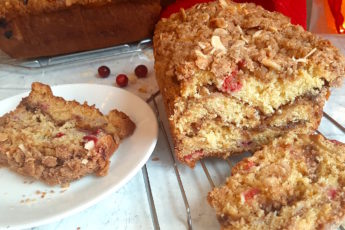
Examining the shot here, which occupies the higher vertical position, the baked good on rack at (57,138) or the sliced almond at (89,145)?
the sliced almond at (89,145)

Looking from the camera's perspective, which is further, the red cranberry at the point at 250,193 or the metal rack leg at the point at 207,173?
the metal rack leg at the point at 207,173

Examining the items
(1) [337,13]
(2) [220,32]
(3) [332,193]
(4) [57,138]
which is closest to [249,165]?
(3) [332,193]

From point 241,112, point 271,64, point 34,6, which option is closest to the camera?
point 271,64

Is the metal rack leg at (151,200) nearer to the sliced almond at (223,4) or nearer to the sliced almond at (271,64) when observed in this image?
the sliced almond at (271,64)

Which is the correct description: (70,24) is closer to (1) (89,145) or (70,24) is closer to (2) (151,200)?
(1) (89,145)

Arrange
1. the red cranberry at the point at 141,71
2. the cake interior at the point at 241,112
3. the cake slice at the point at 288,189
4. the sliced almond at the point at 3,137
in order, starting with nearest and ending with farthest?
the cake slice at the point at 288,189 → the cake interior at the point at 241,112 → the sliced almond at the point at 3,137 → the red cranberry at the point at 141,71

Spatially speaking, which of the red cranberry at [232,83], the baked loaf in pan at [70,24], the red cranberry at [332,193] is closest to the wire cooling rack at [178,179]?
the red cranberry at [332,193]
